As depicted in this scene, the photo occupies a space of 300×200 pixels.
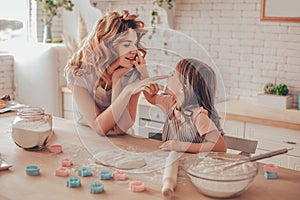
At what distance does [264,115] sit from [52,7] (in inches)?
94.1

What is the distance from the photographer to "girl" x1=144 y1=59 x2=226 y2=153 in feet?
6.14

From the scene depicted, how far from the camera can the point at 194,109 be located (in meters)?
1.97

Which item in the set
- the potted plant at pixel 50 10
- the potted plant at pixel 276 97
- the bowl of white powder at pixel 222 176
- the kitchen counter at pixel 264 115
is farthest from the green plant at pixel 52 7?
the bowl of white powder at pixel 222 176

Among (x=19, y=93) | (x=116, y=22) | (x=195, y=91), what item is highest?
(x=116, y=22)

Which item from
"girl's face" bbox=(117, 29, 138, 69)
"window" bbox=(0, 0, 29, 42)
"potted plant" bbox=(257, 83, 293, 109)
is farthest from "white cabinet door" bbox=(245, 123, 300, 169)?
"window" bbox=(0, 0, 29, 42)

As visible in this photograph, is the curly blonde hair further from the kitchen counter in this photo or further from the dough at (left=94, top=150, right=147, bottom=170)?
the kitchen counter

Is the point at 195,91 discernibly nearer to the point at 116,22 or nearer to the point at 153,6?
the point at 116,22

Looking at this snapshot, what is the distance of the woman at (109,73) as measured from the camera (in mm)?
2121

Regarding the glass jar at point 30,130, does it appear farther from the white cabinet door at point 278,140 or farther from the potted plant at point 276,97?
the potted plant at point 276,97

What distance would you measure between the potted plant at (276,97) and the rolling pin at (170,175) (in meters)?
1.79

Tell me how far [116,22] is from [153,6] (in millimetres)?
2016

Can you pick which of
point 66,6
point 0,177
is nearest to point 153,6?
point 66,6

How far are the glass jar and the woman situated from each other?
12.3 inches

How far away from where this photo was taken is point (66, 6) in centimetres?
446
